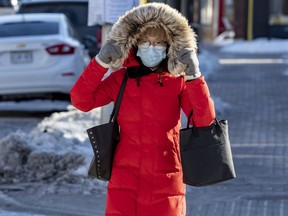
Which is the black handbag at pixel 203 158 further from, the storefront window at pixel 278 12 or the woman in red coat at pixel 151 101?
the storefront window at pixel 278 12

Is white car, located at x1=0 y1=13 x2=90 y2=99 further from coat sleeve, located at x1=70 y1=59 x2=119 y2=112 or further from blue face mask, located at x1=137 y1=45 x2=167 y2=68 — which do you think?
blue face mask, located at x1=137 y1=45 x2=167 y2=68

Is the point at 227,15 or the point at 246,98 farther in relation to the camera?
the point at 227,15

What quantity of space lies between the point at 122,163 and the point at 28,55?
775 centimetres

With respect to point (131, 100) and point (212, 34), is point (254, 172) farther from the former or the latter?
point (212, 34)

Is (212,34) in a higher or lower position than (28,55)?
lower

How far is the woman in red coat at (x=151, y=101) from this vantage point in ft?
15.1

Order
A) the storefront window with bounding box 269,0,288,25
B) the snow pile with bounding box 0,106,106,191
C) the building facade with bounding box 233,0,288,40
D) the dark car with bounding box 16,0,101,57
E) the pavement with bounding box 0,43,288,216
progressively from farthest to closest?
the storefront window with bounding box 269,0,288,25, the building facade with bounding box 233,0,288,40, the dark car with bounding box 16,0,101,57, the snow pile with bounding box 0,106,106,191, the pavement with bounding box 0,43,288,216

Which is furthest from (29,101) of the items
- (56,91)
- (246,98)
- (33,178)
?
(33,178)

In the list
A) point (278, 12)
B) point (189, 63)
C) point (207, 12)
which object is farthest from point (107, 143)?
point (207, 12)

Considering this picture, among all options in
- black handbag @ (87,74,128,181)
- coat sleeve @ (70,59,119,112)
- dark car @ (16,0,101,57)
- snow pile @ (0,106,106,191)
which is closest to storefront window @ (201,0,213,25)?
dark car @ (16,0,101,57)

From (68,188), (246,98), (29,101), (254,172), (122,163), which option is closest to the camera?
(122,163)

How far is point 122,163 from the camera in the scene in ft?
15.3

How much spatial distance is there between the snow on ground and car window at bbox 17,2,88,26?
26.2ft

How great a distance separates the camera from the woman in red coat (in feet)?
15.1
